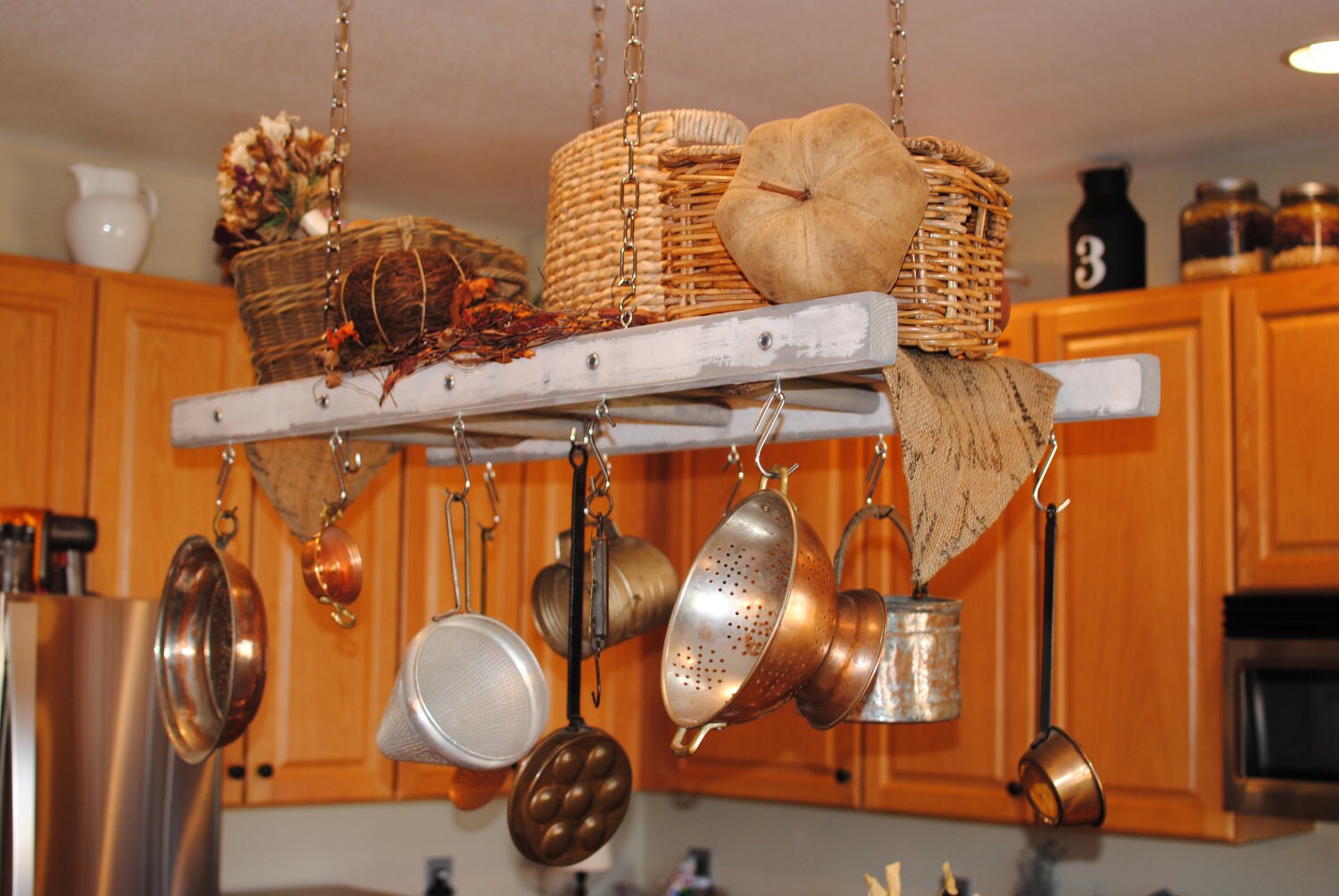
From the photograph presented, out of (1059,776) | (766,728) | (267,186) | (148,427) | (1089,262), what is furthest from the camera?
(766,728)

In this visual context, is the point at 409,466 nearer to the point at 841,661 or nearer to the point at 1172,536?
the point at 1172,536

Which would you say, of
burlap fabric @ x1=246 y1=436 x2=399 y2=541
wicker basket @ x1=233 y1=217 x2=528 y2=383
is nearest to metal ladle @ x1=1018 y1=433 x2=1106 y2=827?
wicker basket @ x1=233 y1=217 x2=528 y2=383

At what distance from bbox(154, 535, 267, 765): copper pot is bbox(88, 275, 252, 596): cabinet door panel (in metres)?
1.11

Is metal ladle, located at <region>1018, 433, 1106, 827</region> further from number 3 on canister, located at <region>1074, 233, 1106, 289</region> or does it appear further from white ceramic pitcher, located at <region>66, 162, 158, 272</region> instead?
white ceramic pitcher, located at <region>66, 162, 158, 272</region>

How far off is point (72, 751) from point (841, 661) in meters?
1.64

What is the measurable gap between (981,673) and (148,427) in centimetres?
174

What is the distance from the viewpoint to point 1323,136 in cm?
281

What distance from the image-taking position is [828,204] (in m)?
1.16

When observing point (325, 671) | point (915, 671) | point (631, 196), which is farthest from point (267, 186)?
point (325, 671)

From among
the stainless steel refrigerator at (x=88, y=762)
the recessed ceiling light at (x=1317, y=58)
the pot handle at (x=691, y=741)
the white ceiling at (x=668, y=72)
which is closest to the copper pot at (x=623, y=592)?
the pot handle at (x=691, y=741)

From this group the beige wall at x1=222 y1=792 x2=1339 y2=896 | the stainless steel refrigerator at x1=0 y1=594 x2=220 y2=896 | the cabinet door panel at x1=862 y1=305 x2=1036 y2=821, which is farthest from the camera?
the beige wall at x1=222 y1=792 x2=1339 y2=896

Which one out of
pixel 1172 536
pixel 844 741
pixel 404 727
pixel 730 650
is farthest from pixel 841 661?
pixel 844 741

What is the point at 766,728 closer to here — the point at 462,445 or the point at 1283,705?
the point at 1283,705

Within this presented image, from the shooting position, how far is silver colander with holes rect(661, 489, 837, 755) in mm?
1156
